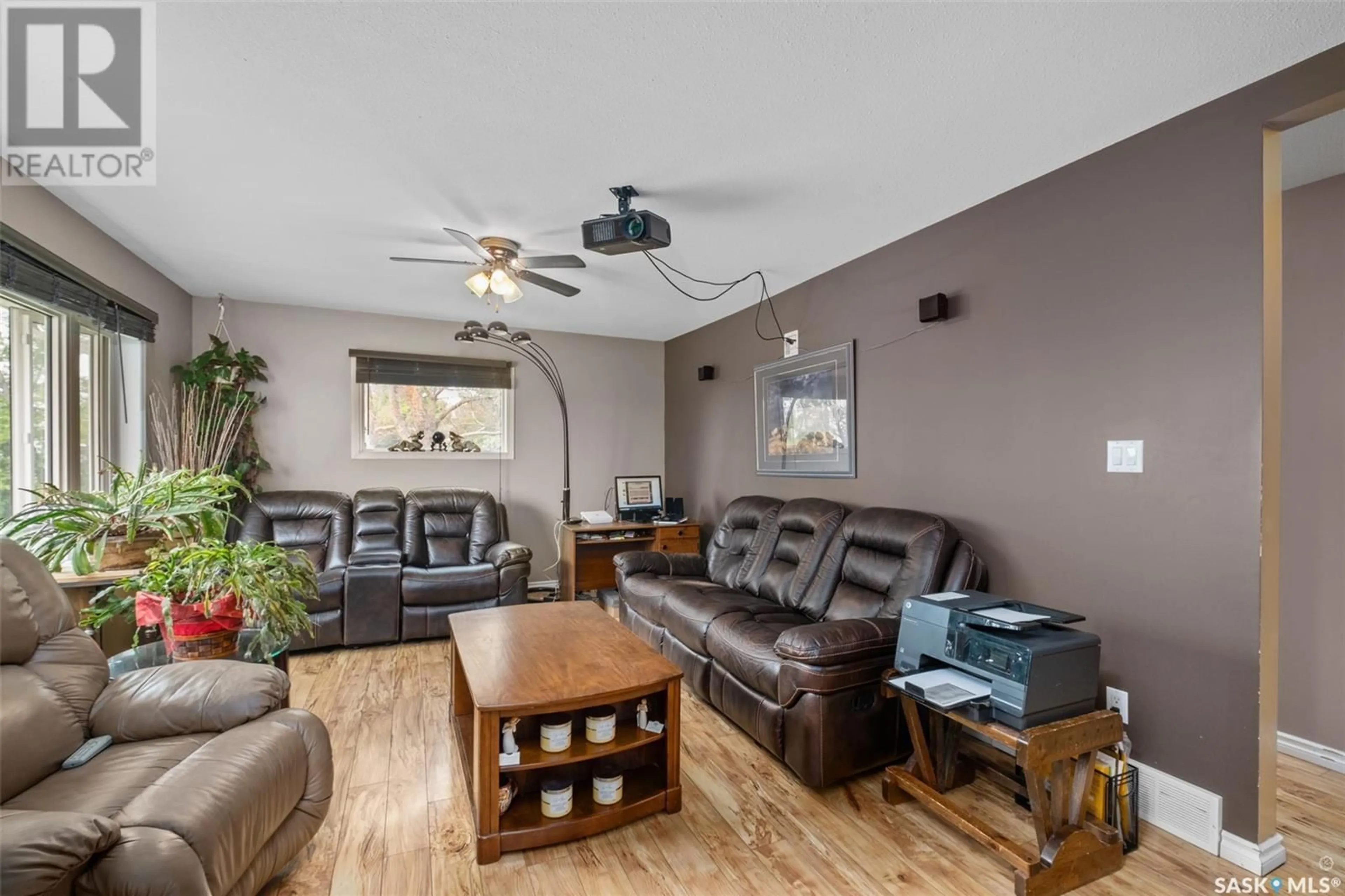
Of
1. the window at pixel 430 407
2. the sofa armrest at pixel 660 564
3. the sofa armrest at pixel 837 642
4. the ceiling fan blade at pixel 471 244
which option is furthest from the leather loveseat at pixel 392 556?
the sofa armrest at pixel 837 642

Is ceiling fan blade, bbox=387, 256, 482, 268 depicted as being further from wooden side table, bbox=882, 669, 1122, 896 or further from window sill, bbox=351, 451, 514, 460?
wooden side table, bbox=882, 669, 1122, 896

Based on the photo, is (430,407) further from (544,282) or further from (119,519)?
(119,519)

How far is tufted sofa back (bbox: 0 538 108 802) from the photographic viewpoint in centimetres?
138

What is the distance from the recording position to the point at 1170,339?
6.32ft

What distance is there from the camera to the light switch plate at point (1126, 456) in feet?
6.55

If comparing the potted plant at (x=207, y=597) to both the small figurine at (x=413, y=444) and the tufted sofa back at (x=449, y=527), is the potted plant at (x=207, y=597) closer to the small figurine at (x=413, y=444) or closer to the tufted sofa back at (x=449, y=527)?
the tufted sofa back at (x=449, y=527)

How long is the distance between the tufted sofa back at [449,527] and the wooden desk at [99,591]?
1.81 metres

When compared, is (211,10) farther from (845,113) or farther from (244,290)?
(244,290)

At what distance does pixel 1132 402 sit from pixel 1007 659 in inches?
41.7

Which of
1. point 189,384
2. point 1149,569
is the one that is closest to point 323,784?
point 1149,569

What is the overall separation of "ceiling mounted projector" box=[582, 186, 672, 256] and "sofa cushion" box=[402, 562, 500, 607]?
253 cm

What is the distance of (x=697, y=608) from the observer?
114 inches

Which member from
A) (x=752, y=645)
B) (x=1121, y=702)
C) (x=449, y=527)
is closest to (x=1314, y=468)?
(x=1121, y=702)

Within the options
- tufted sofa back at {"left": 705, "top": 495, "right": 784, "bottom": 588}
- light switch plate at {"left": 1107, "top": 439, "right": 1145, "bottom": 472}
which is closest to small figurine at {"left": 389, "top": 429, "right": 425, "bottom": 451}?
tufted sofa back at {"left": 705, "top": 495, "right": 784, "bottom": 588}
